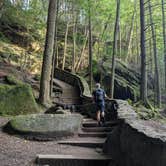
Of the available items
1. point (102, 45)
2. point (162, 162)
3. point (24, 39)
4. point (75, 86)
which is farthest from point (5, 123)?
point (102, 45)

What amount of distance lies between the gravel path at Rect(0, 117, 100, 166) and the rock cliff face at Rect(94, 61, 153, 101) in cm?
1788

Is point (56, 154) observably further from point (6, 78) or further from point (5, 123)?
point (6, 78)

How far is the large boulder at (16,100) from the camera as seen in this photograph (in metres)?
12.7

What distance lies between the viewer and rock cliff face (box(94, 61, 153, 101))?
2766 centimetres

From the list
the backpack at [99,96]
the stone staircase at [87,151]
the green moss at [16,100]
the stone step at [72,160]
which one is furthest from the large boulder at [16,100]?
the stone step at [72,160]

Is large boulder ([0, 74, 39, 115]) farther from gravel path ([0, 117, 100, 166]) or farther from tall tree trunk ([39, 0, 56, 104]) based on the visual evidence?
gravel path ([0, 117, 100, 166])

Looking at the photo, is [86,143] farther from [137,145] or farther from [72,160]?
[137,145]

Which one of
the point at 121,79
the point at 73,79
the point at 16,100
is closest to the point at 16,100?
the point at 16,100

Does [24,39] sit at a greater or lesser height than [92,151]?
greater

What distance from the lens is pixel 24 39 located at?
31438mm

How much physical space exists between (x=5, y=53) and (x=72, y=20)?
983 cm

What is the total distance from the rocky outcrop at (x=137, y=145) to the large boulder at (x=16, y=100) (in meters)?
4.69

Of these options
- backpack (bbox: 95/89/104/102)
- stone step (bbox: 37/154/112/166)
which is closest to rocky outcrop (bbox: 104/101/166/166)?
stone step (bbox: 37/154/112/166)

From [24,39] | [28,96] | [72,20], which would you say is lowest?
[28,96]
